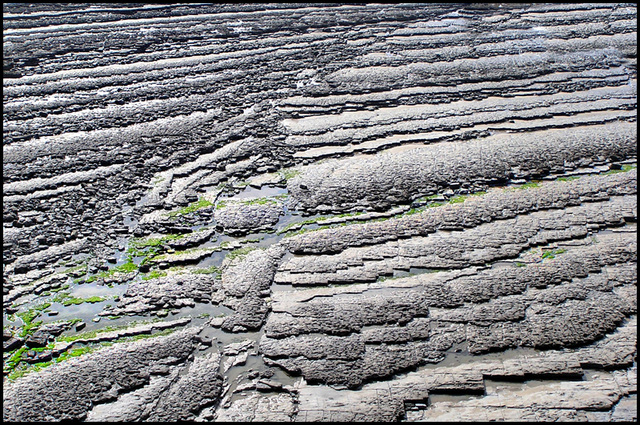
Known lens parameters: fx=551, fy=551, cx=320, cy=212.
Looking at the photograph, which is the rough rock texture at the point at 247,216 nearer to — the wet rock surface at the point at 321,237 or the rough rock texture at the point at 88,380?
the wet rock surface at the point at 321,237

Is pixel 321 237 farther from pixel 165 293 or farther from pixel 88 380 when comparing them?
pixel 88 380

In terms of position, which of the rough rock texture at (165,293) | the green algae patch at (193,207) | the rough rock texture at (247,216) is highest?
the green algae patch at (193,207)

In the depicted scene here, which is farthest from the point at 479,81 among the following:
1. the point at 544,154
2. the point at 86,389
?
the point at 86,389

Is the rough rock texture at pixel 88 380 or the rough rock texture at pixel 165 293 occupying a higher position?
the rough rock texture at pixel 165 293

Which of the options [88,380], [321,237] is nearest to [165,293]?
[88,380]

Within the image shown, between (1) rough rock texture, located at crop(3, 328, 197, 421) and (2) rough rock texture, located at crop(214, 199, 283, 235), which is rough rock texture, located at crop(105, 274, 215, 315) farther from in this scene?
(2) rough rock texture, located at crop(214, 199, 283, 235)

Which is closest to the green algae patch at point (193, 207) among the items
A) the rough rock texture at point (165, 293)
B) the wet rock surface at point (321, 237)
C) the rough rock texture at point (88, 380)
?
the wet rock surface at point (321, 237)

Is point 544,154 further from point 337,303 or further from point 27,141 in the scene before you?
point 27,141

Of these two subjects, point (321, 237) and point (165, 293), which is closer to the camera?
point (165, 293)

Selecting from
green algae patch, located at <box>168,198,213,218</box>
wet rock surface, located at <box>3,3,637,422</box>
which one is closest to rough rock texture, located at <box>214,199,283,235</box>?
wet rock surface, located at <box>3,3,637,422</box>
